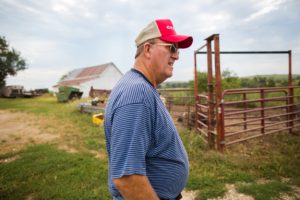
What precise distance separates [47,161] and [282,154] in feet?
18.0

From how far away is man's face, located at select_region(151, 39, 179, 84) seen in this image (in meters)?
1.46

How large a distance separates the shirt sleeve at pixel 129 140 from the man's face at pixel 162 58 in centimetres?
39

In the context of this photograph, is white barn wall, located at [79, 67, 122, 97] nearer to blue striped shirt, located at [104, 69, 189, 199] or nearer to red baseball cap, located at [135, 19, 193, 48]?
red baseball cap, located at [135, 19, 193, 48]

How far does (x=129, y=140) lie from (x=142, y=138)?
71 mm

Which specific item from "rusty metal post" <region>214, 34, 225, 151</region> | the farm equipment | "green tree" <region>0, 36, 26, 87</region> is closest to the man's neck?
"rusty metal post" <region>214, 34, 225, 151</region>

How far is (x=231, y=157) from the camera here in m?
4.77

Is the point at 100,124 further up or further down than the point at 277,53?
further down

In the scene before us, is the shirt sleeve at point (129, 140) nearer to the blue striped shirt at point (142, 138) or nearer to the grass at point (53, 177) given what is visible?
the blue striped shirt at point (142, 138)

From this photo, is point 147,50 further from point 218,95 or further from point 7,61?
point 7,61

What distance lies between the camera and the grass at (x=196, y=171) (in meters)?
3.66

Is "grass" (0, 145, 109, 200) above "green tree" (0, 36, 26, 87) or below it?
below

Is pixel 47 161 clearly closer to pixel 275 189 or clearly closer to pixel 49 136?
Answer: pixel 49 136

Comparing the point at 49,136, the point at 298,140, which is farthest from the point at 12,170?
the point at 298,140

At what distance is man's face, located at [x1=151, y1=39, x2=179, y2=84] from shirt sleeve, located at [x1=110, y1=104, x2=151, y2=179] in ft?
1.29
